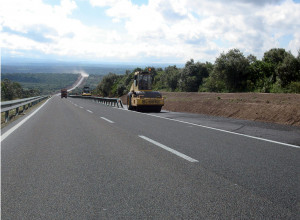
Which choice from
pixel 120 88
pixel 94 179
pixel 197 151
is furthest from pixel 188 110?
pixel 120 88

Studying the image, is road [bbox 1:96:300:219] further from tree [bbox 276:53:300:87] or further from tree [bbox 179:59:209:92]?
tree [bbox 179:59:209:92]

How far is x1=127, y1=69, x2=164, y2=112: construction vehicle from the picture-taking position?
21236 millimetres

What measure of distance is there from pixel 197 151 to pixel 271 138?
Answer: 292cm

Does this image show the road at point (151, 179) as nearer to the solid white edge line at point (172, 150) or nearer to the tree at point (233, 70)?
the solid white edge line at point (172, 150)

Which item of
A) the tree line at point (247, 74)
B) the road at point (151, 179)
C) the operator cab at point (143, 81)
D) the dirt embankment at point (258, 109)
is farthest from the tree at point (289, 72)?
the road at point (151, 179)

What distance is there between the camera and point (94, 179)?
4.49m

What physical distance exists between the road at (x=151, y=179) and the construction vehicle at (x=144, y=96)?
13554 millimetres

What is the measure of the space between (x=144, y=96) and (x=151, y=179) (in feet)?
56.0

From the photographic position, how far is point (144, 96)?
21422 millimetres

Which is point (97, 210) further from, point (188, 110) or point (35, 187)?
point (188, 110)

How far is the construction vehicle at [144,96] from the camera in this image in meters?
21.2

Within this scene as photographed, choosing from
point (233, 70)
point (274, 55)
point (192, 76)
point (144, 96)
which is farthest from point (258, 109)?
point (192, 76)

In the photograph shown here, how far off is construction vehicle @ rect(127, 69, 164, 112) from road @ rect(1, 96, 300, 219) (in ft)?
44.5

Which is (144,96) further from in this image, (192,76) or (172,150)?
(192,76)
